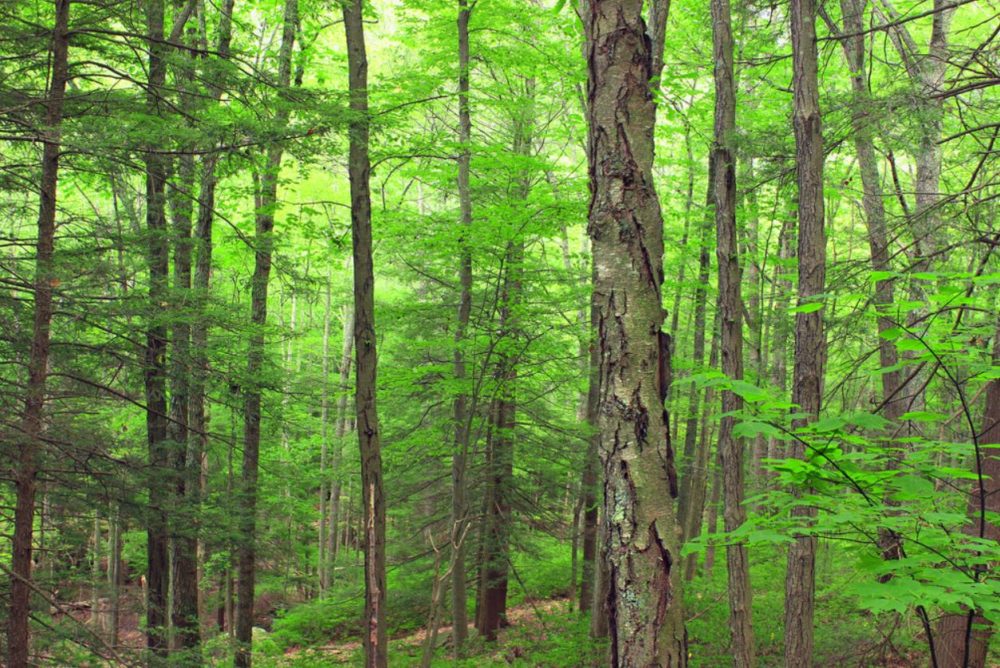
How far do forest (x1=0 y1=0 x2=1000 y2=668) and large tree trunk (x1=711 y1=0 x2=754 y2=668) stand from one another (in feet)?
0.11

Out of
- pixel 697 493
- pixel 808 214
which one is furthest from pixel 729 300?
pixel 697 493

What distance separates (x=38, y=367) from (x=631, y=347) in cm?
509

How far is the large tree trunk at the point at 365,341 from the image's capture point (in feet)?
19.8

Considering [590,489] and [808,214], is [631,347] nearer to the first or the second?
[808,214]

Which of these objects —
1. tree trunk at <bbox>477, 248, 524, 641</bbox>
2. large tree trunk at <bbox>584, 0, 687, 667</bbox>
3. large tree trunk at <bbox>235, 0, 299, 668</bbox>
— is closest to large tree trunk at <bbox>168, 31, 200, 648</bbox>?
large tree trunk at <bbox>235, 0, 299, 668</bbox>

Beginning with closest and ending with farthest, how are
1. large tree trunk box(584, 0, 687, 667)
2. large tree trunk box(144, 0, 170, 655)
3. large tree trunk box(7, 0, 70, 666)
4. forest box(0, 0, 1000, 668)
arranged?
1. large tree trunk box(584, 0, 687, 667)
2. forest box(0, 0, 1000, 668)
3. large tree trunk box(7, 0, 70, 666)
4. large tree trunk box(144, 0, 170, 655)

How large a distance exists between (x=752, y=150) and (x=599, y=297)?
5161mm

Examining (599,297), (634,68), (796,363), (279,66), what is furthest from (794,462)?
(279,66)

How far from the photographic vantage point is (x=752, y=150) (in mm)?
6879

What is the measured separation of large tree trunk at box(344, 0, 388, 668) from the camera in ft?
19.8

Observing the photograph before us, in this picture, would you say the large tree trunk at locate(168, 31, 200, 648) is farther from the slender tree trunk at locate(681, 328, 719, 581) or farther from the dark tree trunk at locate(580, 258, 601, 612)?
the slender tree trunk at locate(681, 328, 719, 581)

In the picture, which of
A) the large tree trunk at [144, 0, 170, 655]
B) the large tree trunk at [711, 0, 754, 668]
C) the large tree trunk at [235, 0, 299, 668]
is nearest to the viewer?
the large tree trunk at [711, 0, 754, 668]

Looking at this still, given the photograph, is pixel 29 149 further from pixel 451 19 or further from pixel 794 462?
pixel 794 462

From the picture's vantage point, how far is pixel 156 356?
24.8 ft
